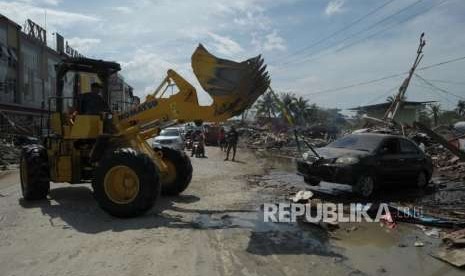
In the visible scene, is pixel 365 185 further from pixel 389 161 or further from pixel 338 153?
pixel 389 161

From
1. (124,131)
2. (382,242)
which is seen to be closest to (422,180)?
(382,242)

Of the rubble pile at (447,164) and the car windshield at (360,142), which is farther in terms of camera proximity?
the rubble pile at (447,164)

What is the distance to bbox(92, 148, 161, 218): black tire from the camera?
335 inches

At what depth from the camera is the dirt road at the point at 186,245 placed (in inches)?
234

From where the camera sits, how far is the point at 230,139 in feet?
81.0

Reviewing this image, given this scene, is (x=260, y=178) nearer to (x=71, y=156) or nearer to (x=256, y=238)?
(x=71, y=156)

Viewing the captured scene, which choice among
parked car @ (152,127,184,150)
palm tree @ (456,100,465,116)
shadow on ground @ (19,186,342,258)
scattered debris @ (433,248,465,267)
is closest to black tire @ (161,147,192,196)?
shadow on ground @ (19,186,342,258)

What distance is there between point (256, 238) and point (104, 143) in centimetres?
410

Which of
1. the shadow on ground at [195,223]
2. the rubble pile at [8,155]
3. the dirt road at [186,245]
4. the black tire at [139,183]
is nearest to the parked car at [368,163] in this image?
the dirt road at [186,245]

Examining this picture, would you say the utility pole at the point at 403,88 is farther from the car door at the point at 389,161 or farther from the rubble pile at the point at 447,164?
Result: the car door at the point at 389,161

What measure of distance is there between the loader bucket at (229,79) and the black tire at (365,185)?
15.6 ft

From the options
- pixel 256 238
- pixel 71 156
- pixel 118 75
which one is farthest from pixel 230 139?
pixel 256 238

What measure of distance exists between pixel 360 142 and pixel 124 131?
21.5 ft

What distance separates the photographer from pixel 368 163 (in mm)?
12078
